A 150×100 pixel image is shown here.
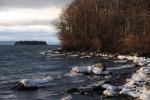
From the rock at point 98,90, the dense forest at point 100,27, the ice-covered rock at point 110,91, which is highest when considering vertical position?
the dense forest at point 100,27

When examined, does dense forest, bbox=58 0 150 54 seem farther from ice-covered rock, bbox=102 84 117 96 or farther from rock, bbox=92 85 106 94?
ice-covered rock, bbox=102 84 117 96

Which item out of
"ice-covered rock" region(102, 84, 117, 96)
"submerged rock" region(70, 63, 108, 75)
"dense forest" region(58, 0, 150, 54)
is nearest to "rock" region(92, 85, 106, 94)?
"ice-covered rock" region(102, 84, 117, 96)

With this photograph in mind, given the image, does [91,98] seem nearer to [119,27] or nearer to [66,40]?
[119,27]

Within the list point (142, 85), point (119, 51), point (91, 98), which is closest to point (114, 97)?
point (91, 98)

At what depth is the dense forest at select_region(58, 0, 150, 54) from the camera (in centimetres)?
7681

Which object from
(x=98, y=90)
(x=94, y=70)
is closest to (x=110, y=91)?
(x=98, y=90)

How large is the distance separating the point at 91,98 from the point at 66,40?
67210mm

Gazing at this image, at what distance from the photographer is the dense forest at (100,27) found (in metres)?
76.8

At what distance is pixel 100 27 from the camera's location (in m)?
87.7

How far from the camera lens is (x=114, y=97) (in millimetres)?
26078

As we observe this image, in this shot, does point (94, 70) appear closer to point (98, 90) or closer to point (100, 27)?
point (98, 90)

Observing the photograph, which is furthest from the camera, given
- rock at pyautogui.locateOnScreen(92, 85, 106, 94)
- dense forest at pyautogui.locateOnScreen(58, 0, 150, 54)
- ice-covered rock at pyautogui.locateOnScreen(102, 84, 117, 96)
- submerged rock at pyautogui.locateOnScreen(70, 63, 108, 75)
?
dense forest at pyautogui.locateOnScreen(58, 0, 150, 54)

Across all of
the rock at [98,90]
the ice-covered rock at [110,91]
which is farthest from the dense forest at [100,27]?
the ice-covered rock at [110,91]

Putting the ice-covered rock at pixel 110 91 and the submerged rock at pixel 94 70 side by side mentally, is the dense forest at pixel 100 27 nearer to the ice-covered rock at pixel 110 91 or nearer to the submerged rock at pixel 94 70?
the submerged rock at pixel 94 70
